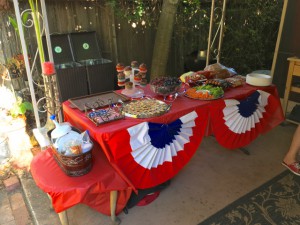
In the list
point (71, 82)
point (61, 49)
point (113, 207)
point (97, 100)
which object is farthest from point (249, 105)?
point (61, 49)

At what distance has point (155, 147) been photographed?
1.81 m

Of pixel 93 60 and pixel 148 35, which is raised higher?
pixel 148 35

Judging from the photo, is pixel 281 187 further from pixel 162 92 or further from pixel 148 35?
pixel 148 35

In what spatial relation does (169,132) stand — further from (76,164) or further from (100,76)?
(100,76)

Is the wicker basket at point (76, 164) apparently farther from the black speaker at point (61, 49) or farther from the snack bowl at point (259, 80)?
the black speaker at point (61, 49)

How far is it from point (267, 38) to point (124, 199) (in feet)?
14.7

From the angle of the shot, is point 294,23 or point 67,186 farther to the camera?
point 294,23

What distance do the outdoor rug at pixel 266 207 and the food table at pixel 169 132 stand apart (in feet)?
1.50

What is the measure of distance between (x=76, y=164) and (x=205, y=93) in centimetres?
119

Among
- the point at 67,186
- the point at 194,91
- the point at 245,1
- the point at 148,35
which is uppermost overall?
the point at 245,1

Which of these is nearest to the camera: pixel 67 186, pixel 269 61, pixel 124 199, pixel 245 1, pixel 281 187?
pixel 67 186

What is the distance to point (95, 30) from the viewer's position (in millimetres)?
3830

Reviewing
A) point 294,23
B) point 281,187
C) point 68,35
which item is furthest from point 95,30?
point 281,187

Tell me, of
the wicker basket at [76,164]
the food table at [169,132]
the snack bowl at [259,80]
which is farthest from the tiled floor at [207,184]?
the snack bowl at [259,80]
